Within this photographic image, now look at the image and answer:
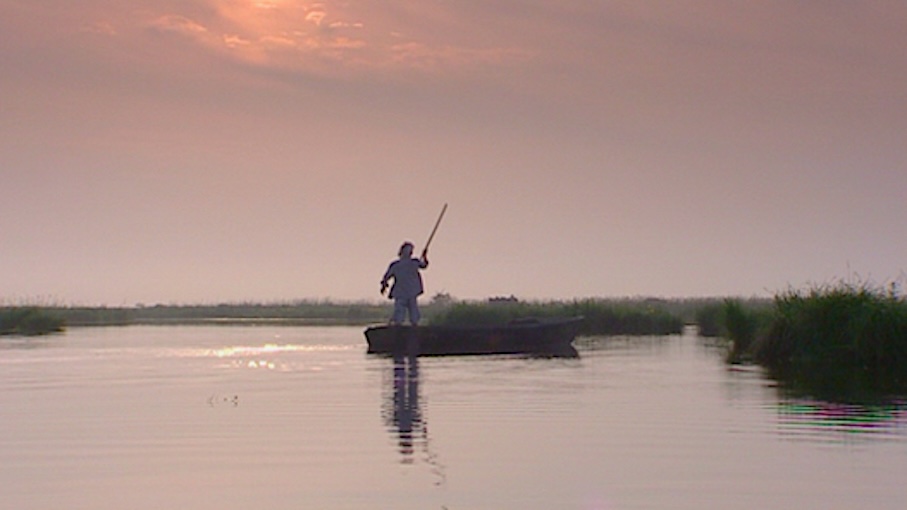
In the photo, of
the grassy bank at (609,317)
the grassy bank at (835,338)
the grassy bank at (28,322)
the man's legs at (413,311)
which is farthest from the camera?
the grassy bank at (28,322)

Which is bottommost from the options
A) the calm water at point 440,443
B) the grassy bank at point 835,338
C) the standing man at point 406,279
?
the calm water at point 440,443

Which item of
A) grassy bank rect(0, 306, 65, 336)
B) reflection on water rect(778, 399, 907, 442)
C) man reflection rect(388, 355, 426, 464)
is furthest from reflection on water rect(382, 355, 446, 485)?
grassy bank rect(0, 306, 65, 336)

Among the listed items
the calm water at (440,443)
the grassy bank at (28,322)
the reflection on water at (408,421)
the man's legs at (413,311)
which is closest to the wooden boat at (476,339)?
the man's legs at (413,311)

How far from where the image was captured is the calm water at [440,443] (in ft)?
32.9

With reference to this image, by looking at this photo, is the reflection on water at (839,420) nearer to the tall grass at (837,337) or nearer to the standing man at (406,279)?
the tall grass at (837,337)

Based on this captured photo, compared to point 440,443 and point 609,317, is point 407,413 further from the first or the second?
point 609,317

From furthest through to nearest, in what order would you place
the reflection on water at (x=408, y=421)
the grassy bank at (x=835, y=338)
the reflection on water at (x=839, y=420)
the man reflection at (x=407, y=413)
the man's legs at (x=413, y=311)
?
the man's legs at (x=413, y=311)
the grassy bank at (x=835, y=338)
the reflection on water at (x=839, y=420)
the man reflection at (x=407, y=413)
the reflection on water at (x=408, y=421)

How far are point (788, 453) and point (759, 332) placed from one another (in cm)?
1608

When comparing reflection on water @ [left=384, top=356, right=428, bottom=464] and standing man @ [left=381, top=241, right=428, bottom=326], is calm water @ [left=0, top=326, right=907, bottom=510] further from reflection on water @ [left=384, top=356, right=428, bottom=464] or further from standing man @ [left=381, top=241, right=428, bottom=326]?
standing man @ [left=381, top=241, right=428, bottom=326]

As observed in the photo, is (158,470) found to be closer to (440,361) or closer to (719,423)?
(719,423)

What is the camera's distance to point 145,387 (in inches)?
826

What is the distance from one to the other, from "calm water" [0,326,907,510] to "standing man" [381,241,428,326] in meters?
9.06

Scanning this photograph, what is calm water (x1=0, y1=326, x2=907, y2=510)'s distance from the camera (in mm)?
10023

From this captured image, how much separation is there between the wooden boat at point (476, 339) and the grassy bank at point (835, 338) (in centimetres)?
618
